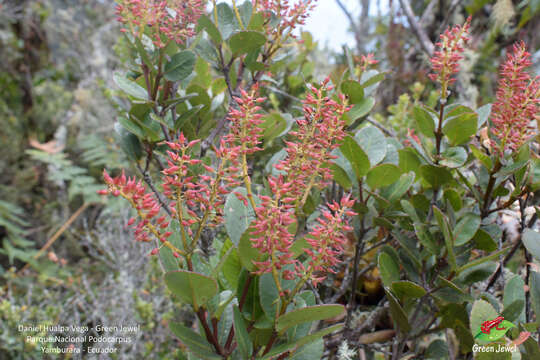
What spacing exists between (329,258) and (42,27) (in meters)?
4.61

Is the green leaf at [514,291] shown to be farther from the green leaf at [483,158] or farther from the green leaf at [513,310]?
the green leaf at [483,158]

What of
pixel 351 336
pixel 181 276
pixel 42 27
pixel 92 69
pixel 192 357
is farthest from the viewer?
pixel 42 27

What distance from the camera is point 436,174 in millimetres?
676

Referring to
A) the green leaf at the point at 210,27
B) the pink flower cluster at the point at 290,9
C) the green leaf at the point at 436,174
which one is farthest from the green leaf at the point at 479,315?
the green leaf at the point at 210,27

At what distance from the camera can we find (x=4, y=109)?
2949 mm

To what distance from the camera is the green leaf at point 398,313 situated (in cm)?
64

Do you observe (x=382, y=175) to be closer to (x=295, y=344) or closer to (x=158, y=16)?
(x=295, y=344)

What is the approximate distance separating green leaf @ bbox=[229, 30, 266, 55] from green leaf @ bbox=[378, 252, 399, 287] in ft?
1.56

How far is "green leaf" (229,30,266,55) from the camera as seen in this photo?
0.68m

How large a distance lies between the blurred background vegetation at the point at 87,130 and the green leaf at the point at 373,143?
1.38ft

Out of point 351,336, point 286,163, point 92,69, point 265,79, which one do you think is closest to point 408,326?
point 351,336

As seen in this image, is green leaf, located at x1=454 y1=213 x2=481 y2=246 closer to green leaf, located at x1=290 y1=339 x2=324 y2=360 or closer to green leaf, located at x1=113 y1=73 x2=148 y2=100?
green leaf, located at x1=290 y1=339 x2=324 y2=360

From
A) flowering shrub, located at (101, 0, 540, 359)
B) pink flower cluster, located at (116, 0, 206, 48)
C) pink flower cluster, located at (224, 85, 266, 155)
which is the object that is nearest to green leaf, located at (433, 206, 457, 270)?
flowering shrub, located at (101, 0, 540, 359)

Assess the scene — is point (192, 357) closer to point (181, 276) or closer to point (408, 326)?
point (181, 276)
